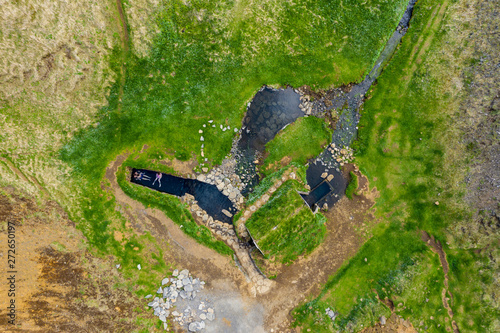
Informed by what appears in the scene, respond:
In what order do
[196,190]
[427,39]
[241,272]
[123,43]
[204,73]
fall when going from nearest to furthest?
1. [123,43]
2. [241,272]
3. [196,190]
4. [204,73]
5. [427,39]

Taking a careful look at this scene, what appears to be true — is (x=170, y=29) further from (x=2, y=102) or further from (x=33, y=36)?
(x=2, y=102)

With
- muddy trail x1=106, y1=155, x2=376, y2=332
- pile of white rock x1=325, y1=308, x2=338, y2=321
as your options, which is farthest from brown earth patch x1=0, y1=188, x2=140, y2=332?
pile of white rock x1=325, y1=308, x2=338, y2=321

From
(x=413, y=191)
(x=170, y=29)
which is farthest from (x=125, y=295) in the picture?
(x=413, y=191)

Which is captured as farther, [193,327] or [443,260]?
[443,260]

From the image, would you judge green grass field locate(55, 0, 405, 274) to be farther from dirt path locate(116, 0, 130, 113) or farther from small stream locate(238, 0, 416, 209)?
small stream locate(238, 0, 416, 209)

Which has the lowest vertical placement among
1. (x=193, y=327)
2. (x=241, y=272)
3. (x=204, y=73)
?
(x=193, y=327)

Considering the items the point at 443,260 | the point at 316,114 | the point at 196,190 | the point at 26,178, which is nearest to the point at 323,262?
the point at 443,260

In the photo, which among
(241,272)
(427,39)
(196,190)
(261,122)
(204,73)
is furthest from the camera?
(427,39)

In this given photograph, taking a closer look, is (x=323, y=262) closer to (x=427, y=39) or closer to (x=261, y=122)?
(x=261, y=122)
